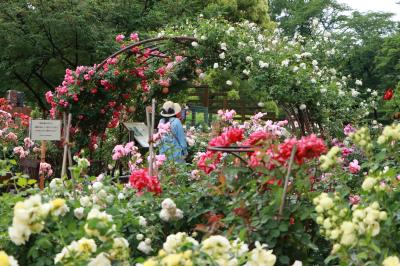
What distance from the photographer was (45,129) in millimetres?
6352

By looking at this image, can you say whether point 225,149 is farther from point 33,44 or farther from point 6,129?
point 33,44

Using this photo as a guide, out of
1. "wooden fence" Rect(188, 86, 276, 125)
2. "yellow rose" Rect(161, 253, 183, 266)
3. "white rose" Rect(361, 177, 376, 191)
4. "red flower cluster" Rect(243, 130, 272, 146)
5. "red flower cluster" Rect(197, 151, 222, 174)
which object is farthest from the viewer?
"wooden fence" Rect(188, 86, 276, 125)

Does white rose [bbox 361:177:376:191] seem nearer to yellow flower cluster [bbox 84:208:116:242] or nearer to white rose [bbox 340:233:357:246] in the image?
white rose [bbox 340:233:357:246]

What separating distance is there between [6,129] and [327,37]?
497 cm

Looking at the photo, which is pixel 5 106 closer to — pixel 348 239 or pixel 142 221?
pixel 142 221

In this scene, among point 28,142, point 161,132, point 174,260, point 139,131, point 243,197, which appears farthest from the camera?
point 139,131

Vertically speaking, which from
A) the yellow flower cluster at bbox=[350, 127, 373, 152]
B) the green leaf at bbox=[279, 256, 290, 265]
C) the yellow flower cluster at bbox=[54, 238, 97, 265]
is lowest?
the green leaf at bbox=[279, 256, 290, 265]

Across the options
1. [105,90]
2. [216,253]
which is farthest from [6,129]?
[216,253]

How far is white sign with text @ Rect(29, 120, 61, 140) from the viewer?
6293 millimetres

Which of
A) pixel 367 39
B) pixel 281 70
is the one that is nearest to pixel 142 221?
pixel 281 70

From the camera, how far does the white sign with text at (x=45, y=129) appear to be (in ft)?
20.6

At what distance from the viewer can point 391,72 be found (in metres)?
25.0

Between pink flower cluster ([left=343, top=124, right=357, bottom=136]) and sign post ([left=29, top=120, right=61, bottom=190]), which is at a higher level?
pink flower cluster ([left=343, top=124, right=357, bottom=136])

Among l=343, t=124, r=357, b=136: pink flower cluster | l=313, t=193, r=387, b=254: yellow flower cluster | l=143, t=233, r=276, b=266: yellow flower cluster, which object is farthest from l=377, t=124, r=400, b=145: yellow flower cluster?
l=343, t=124, r=357, b=136: pink flower cluster
